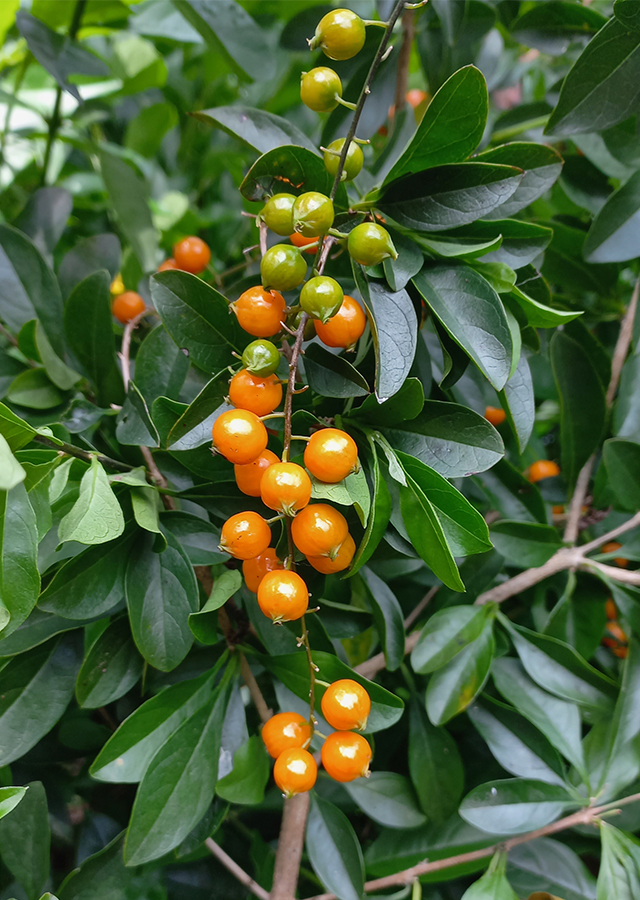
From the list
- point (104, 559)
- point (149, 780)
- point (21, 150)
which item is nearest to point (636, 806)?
point (149, 780)

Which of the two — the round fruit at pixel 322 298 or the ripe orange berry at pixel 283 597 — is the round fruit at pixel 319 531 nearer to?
the ripe orange berry at pixel 283 597

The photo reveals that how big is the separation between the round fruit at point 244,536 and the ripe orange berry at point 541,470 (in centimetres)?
48

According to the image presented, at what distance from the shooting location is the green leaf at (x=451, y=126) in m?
0.45

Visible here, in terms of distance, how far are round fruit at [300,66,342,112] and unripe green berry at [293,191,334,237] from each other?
9 cm

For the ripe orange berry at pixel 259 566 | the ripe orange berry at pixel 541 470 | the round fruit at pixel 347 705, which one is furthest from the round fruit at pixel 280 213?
the ripe orange berry at pixel 541 470

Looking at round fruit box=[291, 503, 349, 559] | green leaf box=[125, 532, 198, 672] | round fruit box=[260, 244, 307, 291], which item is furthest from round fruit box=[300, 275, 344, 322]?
green leaf box=[125, 532, 198, 672]

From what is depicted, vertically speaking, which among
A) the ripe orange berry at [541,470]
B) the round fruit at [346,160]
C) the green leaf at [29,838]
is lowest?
the green leaf at [29,838]

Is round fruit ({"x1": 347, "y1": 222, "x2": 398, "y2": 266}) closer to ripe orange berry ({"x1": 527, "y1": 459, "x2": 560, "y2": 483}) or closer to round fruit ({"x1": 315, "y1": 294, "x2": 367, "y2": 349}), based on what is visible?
round fruit ({"x1": 315, "y1": 294, "x2": 367, "y2": 349})

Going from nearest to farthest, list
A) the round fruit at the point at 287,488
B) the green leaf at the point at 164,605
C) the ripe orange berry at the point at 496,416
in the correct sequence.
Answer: the round fruit at the point at 287,488, the green leaf at the point at 164,605, the ripe orange berry at the point at 496,416

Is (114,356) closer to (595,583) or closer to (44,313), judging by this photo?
(44,313)

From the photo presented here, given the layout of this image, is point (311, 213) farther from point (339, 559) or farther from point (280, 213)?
point (339, 559)

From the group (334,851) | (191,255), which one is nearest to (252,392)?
(191,255)

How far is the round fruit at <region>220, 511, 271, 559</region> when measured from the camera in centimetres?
44

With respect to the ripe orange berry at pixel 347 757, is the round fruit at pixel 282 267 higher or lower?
higher
